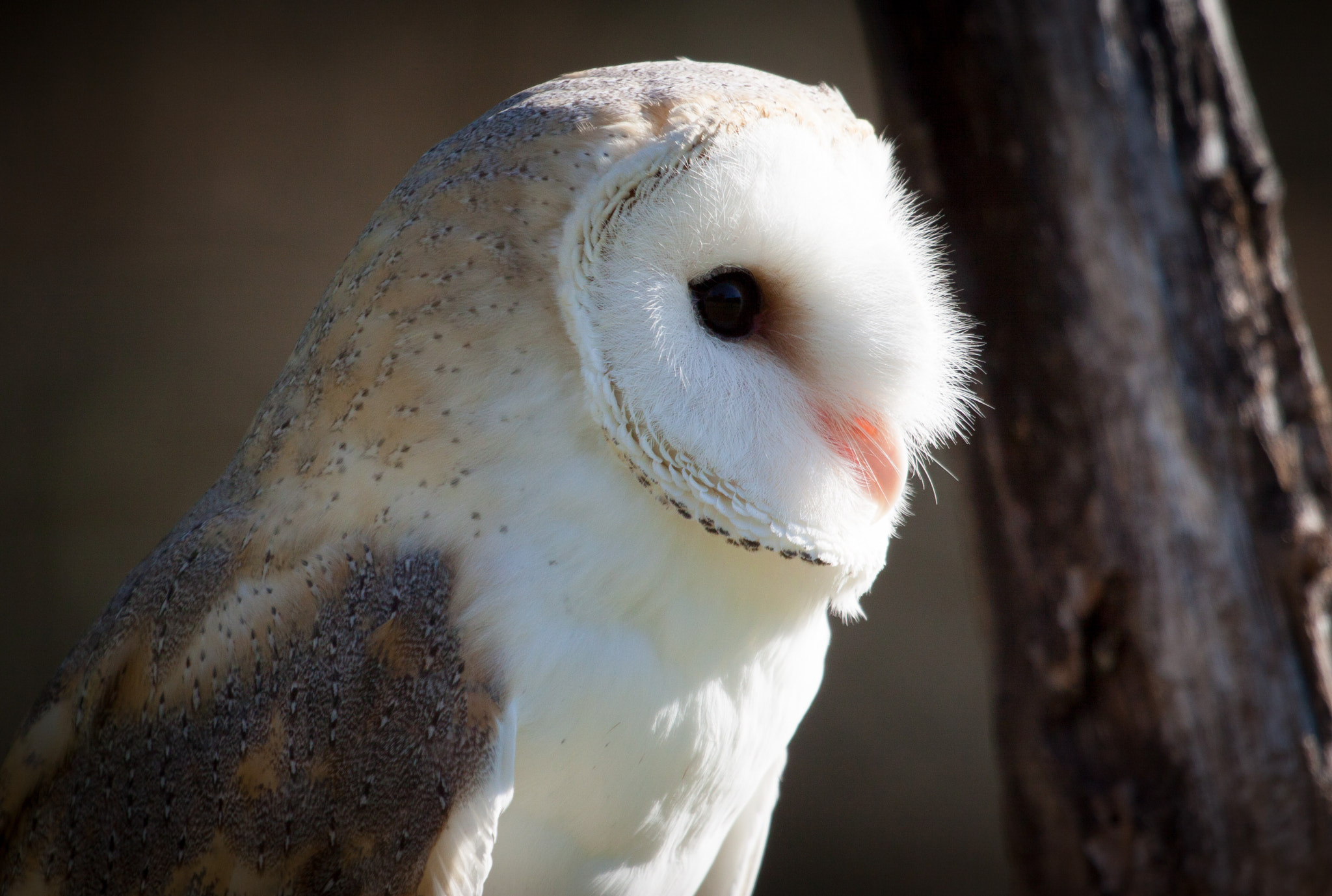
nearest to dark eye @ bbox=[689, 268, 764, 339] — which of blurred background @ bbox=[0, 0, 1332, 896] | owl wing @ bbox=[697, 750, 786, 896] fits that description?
owl wing @ bbox=[697, 750, 786, 896]

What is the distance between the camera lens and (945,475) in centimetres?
275

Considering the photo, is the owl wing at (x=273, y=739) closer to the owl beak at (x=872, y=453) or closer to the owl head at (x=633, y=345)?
the owl head at (x=633, y=345)

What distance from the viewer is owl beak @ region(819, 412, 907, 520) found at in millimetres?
933

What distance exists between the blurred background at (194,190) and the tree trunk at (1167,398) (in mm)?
1307

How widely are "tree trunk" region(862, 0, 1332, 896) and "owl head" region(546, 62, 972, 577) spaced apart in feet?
2.25

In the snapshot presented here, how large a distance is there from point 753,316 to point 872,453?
16cm

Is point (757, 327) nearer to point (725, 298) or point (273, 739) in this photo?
point (725, 298)

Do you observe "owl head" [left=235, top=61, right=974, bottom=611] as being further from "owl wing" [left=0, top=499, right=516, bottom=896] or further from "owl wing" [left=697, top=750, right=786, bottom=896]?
"owl wing" [left=697, top=750, right=786, bottom=896]

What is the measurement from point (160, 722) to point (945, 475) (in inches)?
85.4

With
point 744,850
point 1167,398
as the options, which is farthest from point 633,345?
point 1167,398

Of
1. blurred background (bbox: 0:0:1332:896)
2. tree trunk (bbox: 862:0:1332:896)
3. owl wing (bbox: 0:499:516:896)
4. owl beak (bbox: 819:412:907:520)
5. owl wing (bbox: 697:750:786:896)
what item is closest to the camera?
owl wing (bbox: 0:499:516:896)

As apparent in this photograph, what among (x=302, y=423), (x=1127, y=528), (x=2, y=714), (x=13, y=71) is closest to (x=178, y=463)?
(x=2, y=714)

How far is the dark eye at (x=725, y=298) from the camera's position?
0.89 metres

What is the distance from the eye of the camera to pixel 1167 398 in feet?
5.00
